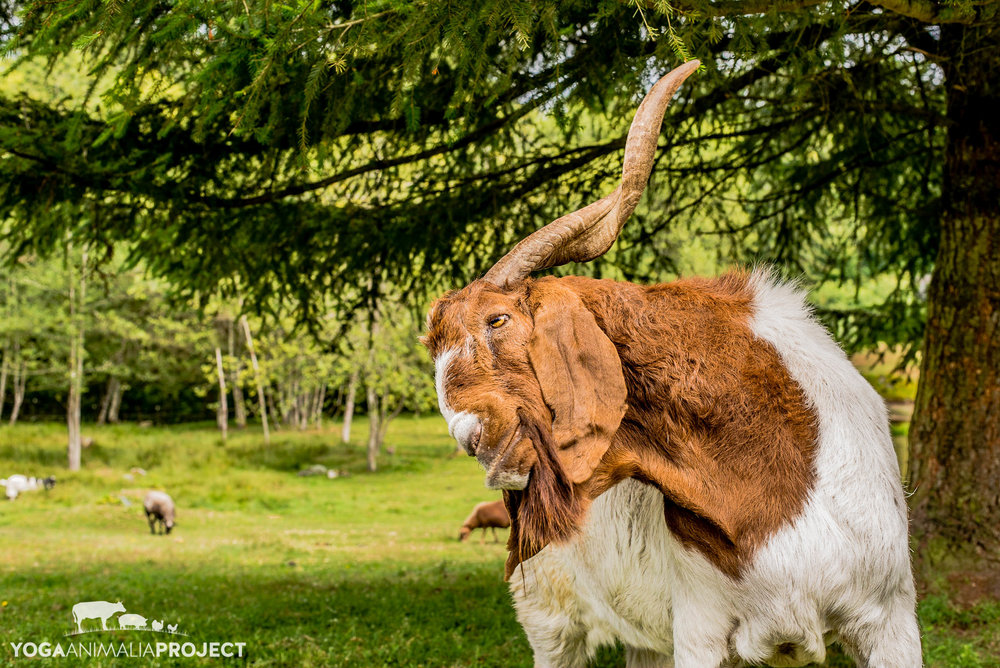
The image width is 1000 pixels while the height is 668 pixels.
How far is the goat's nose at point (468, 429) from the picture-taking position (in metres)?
2.10

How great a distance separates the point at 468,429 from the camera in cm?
210

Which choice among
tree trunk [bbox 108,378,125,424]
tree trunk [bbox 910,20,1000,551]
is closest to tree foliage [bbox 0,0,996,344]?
tree trunk [bbox 910,20,1000,551]

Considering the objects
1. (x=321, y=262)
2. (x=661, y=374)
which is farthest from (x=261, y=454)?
(x=661, y=374)

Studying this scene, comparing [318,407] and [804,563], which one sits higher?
[804,563]

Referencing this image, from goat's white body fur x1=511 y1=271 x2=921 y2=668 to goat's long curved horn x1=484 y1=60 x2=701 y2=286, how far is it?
0.61 m

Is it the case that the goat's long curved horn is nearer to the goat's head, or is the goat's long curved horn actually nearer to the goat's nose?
the goat's head

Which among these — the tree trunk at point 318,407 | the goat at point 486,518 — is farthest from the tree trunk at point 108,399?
the goat at point 486,518

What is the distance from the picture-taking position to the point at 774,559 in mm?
2430

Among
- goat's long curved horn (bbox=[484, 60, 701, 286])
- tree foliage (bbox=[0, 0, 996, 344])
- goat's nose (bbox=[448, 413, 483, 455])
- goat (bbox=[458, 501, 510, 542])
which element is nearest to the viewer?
goat's nose (bbox=[448, 413, 483, 455])

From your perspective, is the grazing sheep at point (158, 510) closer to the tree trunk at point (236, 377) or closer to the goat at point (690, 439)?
the tree trunk at point (236, 377)

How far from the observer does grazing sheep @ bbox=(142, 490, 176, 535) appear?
1497 centimetres

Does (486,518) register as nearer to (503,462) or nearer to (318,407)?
(503,462)

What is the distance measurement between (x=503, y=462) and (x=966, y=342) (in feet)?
16.3

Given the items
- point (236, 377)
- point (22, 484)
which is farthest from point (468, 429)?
point (236, 377)
